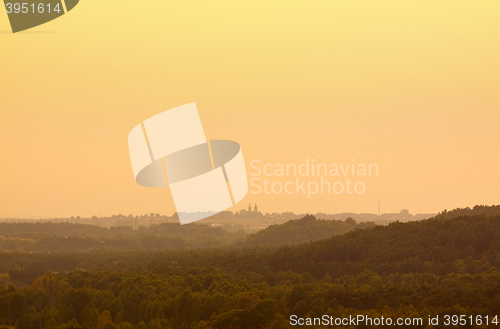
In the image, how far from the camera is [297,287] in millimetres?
73438

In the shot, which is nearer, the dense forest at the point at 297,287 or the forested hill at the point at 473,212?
the dense forest at the point at 297,287

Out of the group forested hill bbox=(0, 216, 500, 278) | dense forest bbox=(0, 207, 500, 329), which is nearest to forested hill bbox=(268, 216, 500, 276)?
forested hill bbox=(0, 216, 500, 278)

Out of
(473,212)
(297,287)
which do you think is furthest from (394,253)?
(473,212)

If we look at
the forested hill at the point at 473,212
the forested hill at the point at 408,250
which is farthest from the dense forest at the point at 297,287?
the forested hill at the point at 473,212

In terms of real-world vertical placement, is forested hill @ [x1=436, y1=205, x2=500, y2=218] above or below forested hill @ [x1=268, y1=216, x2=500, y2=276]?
above

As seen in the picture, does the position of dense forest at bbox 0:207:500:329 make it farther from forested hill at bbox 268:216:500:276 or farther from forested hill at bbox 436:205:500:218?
forested hill at bbox 436:205:500:218

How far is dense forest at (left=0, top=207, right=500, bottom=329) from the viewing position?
60.0 m

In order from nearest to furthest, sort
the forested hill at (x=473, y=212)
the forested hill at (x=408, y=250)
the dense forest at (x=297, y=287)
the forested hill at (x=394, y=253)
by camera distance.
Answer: the dense forest at (x=297, y=287)
the forested hill at (x=408, y=250)
the forested hill at (x=394, y=253)
the forested hill at (x=473, y=212)

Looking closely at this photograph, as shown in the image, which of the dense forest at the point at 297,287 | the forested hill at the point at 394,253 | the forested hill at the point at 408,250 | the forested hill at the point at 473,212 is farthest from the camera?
the forested hill at the point at 473,212

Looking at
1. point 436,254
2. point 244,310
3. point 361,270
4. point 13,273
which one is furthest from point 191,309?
point 13,273

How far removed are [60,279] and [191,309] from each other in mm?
40913

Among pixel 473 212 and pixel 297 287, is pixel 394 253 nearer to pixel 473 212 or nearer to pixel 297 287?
pixel 297 287

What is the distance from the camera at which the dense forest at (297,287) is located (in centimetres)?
6000

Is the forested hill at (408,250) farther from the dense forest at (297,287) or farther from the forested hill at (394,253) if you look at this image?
the dense forest at (297,287)
